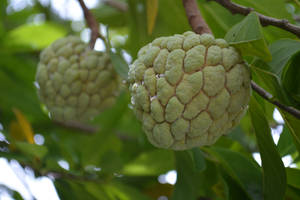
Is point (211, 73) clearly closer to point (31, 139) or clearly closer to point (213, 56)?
point (213, 56)

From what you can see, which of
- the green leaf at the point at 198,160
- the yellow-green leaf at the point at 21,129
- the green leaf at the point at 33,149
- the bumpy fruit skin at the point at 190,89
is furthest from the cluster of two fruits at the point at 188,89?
the yellow-green leaf at the point at 21,129

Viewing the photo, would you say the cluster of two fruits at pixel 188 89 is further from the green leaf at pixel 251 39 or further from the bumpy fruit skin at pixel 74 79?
the bumpy fruit skin at pixel 74 79

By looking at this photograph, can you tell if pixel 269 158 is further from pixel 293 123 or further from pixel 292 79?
pixel 292 79

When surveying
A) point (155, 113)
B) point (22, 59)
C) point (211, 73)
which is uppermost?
point (211, 73)

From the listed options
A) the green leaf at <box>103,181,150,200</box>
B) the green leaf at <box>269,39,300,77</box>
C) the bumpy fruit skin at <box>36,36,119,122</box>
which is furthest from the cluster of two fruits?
the green leaf at <box>103,181,150,200</box>

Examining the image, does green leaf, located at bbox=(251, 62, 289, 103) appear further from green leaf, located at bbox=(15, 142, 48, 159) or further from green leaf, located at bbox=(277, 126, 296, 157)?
green leaf, located at bbox=(15, 142, 48, 159)

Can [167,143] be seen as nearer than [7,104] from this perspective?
Yes

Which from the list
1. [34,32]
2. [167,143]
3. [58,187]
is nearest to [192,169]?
[167,143]

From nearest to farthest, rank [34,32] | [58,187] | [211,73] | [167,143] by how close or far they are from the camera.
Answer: [211,73]
[167,143]
[58,187]
[34,32]
